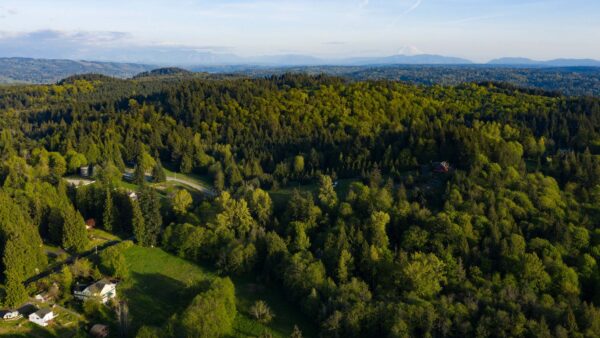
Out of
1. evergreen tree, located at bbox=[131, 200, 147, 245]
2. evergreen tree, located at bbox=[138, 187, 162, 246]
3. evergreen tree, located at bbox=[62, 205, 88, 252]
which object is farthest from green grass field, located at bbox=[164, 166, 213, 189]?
evergreen tree, located at bbox=[62, 205, 88, 252]

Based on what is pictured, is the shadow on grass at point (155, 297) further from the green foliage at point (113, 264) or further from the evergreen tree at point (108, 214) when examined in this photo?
the evergreen tree at point (108, 214)

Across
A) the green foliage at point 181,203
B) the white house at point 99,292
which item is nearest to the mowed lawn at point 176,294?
the white house at point 99,292

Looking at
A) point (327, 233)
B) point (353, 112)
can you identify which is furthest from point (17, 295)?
point (353, 112)

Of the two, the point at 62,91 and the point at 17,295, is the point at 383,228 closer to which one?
the point at 17,295

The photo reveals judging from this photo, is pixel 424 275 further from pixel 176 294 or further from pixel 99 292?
pixel 99 292

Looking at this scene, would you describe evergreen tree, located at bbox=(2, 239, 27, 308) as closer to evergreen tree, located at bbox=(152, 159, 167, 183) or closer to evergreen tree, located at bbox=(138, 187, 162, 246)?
evergreen tree, located at bbox=(138, 187, 162, 246)
